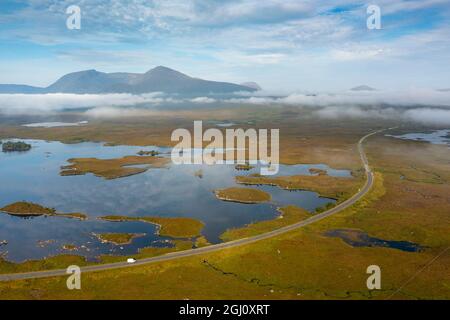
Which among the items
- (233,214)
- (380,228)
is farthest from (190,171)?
(380,228)

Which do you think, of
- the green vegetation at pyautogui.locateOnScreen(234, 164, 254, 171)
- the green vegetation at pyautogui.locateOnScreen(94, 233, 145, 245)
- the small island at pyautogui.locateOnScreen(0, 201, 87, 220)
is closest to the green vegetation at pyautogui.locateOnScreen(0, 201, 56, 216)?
the small island at pyautogui.locateOnScreen(0, 201, 87, 220)

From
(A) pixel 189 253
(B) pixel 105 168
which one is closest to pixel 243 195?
(A) pixel 189 253

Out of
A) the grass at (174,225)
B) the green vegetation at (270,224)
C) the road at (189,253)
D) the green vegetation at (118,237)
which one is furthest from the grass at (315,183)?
the green vegetation at (118,237)

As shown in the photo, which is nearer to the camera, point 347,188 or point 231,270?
point 231,270

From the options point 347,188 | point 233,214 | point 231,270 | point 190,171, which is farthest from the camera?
point 190,171

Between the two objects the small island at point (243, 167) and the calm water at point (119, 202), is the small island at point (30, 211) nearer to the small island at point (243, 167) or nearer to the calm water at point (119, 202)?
the calm water at point (119, 202)
